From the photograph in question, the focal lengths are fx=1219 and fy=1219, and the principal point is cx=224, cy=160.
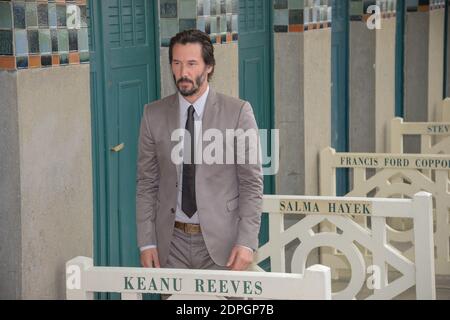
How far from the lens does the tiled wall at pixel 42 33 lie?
5.09 m

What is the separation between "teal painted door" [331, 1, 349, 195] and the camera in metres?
10.6

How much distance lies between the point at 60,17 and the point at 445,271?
427 cm

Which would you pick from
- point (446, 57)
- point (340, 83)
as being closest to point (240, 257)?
point (340, 83)

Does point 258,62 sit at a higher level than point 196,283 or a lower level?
higher

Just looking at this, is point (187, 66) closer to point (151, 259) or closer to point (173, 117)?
point (173, 117)

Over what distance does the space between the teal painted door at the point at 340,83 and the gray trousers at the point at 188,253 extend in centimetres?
540

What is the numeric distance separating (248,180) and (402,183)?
3329mm

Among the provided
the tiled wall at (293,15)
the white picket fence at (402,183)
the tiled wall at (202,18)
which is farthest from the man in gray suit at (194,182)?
the tiled wall at (293,15)

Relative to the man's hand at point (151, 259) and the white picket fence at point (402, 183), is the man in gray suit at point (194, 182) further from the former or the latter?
the white picket fence at point (402, 183)

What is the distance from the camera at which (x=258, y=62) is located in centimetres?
883
